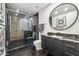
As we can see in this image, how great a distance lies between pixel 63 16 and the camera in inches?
93.5

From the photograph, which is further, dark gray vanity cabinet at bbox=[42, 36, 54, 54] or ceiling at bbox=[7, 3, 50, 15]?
ceiling at bbox=[7, 3, 50, 15]

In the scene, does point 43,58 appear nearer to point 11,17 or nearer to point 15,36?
point 15,36

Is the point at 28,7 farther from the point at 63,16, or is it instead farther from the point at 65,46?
the point at 65,46

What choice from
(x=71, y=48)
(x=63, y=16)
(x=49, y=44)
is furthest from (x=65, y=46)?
(x=63, y=16)

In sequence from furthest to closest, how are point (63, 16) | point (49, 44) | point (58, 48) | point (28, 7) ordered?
1. point (28, 7)
2. point (49, 44)
3. point (63, 16)
4. point (58, 48)

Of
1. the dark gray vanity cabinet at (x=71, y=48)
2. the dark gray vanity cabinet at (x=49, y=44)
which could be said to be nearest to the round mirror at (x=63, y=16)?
the dark gray vanity cabinet at (x=49, y=44)

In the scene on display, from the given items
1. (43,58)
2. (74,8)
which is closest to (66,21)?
(74,8)

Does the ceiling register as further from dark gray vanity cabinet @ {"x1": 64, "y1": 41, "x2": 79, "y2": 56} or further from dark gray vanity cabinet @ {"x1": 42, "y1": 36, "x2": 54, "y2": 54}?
dark gray vanity cabinet @ {"x1": 64, "y1": 41, "x2": 79, "y2": 56}

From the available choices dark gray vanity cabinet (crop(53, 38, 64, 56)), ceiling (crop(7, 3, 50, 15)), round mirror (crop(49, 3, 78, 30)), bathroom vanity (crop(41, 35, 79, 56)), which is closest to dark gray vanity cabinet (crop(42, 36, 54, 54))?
bathroom vanity (crop(41, 35, 79, 56))

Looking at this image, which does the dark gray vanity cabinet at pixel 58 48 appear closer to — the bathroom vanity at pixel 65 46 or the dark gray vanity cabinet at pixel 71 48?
the bathroom vanity at pixel 65 46

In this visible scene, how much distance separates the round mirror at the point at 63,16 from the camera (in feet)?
6.72

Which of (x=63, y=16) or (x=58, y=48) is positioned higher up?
(x=63, y=16)

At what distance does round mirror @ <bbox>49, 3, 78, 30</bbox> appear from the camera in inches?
80.6

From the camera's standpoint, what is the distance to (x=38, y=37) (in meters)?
3.98
